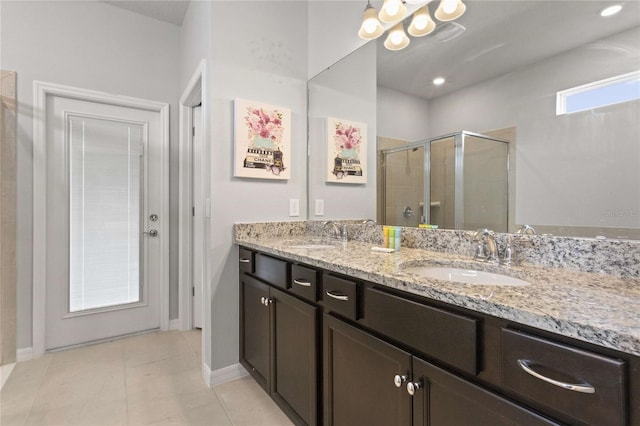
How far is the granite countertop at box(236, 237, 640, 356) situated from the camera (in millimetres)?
538

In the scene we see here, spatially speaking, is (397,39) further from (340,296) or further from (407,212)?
(340,296)

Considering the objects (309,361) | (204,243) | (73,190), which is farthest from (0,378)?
(309,361)

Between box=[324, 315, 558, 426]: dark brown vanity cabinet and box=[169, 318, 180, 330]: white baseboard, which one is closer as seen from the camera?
box=[324, 315, 558, 426]: dark brown vanity cabinet

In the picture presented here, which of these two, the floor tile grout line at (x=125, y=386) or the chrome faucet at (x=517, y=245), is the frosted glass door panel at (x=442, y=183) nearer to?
the chrome faucet at (x=517, y=245)

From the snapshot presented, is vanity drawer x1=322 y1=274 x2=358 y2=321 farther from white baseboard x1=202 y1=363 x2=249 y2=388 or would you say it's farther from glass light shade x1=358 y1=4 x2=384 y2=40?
glass light shade x1=358 y1=4 x2=384 y2=40

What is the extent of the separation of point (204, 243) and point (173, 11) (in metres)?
2.01

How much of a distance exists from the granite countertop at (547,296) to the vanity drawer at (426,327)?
0.04m

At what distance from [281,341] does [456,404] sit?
0.92 metres

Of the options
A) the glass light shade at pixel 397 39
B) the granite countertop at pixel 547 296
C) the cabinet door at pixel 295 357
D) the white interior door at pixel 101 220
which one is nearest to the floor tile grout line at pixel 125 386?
the white interior door at pixel 101 220

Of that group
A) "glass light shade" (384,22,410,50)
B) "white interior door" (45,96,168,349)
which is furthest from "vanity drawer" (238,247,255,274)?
"glass light shade" (384,22,410,50)

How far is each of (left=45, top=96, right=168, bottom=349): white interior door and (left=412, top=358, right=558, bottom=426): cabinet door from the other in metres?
2.52

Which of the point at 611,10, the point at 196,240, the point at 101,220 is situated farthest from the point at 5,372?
the point at 611,10

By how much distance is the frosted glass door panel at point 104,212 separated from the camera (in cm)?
242

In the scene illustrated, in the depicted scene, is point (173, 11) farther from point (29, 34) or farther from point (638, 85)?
point (638, 85)
